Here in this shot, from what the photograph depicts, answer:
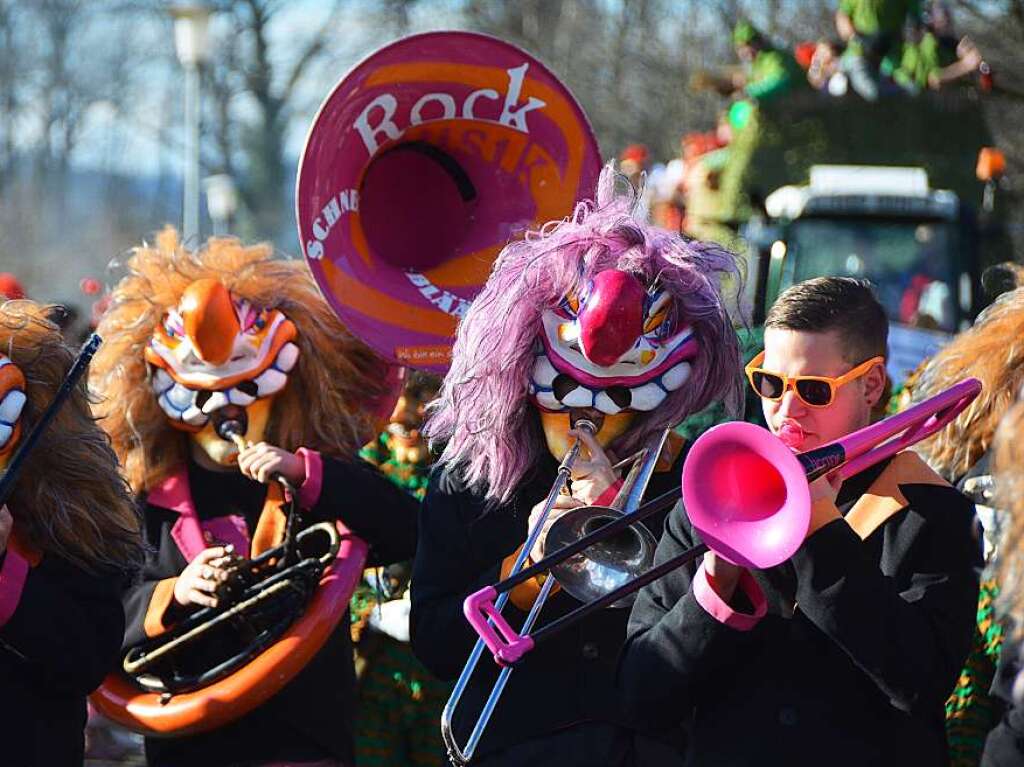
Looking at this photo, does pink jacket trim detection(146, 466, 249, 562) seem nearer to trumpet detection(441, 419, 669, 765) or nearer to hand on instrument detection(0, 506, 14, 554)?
hand on instrument detection(0, 506, 14, 554)

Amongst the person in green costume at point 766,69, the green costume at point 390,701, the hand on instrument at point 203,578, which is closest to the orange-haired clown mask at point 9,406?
the hand on instrument at point 203,578

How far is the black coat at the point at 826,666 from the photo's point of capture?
109 inches

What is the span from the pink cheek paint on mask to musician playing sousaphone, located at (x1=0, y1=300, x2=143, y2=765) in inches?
52.3

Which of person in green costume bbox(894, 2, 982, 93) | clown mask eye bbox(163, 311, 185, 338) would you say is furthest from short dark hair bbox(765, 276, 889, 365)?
person in green costume bbox(894, 2, 982, 93)

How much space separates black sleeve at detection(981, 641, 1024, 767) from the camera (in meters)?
2.68

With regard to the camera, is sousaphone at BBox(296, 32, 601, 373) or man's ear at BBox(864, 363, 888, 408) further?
sousaphone at BBox(296, 32, 601, 373)

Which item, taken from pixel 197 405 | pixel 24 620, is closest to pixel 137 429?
pixel 197 405

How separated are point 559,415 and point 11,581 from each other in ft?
3.54

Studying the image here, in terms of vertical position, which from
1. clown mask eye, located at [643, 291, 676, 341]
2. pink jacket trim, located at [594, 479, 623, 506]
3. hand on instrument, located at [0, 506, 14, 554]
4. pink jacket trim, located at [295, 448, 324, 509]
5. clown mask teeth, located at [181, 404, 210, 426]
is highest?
clown mask eye, located at [643, 291, 676, 341]

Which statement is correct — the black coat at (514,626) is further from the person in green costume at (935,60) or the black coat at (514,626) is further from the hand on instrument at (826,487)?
the person in green costume at (935,60)

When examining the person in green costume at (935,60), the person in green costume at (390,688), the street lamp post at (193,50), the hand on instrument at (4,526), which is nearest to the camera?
the hand on instrument at (4,526)

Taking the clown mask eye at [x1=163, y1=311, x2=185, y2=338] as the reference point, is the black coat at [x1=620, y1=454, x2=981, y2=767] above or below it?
above

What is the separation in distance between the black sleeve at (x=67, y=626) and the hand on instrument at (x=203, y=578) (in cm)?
48

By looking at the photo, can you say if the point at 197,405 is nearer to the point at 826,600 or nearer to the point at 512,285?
the point at 512,285
